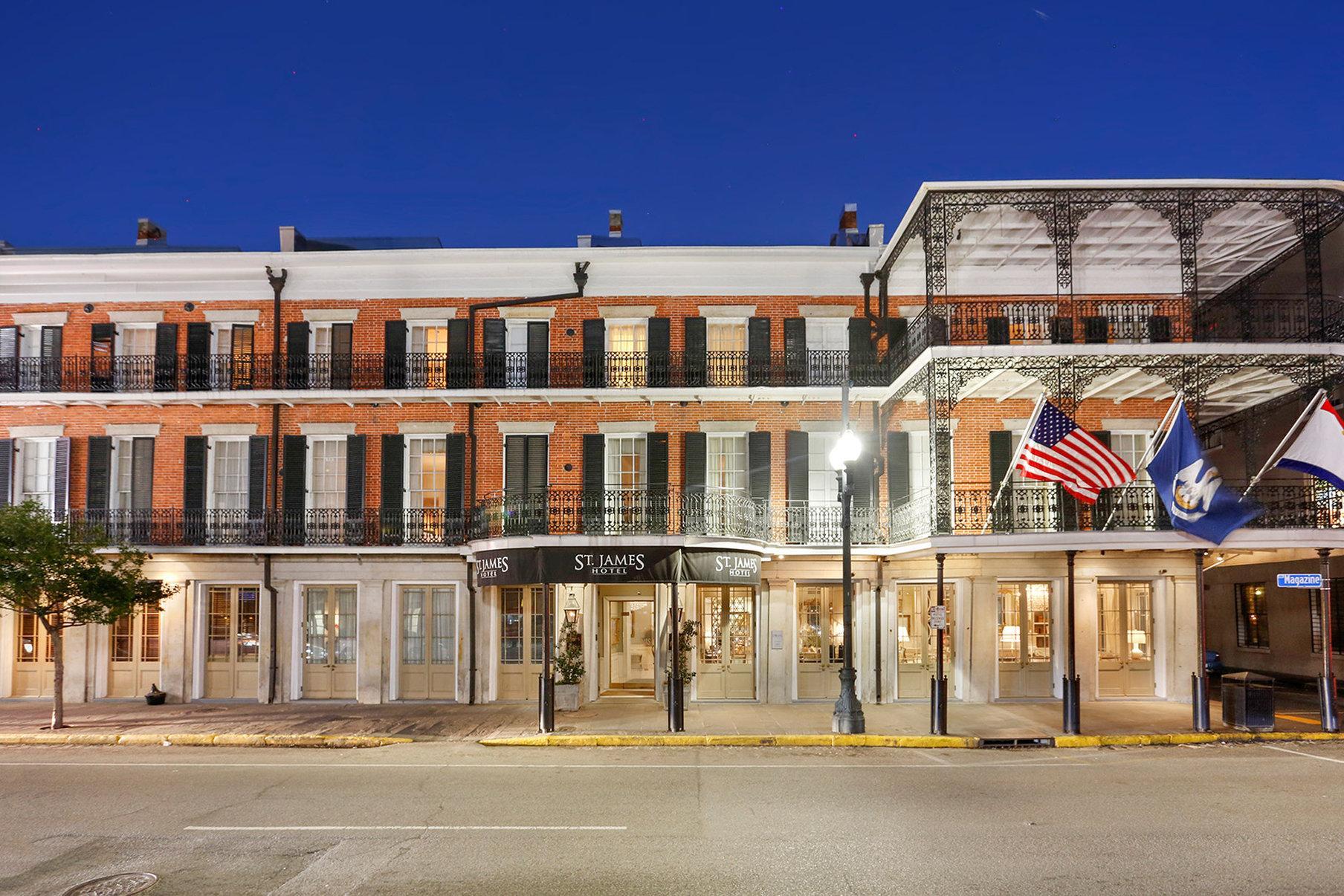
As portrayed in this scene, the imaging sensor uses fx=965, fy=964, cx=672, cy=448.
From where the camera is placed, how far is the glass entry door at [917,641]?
67.5 ft

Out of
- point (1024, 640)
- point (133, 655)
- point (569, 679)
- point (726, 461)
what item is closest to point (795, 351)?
point (726, 461)

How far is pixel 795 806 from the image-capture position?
36.4 feet

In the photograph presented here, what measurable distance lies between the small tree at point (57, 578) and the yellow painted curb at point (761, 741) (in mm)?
7860

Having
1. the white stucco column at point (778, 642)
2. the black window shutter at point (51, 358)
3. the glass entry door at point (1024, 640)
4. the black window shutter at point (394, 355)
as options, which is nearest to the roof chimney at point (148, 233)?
the black window shutter at point (51, 358)

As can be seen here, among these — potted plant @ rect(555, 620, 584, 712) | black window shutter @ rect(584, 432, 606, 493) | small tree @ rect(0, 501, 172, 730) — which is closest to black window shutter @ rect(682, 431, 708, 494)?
black window shutter @ rect(584, 432, 606, 493)

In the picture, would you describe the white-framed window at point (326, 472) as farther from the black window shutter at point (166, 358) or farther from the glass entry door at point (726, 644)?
the glass entry door at point (726, 644)

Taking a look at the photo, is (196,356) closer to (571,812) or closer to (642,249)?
(642,249)

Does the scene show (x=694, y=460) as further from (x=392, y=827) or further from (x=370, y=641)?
(x=392, y=827)

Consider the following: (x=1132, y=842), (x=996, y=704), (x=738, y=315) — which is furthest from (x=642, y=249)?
(x=1132, y=842)

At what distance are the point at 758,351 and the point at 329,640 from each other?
37.5 ft

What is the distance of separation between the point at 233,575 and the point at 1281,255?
23359 mm

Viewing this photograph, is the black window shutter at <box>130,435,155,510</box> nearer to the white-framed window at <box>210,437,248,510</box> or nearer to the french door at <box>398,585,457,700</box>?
the white-framed window at <box>210,437,248,510</box>

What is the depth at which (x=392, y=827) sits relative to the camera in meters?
10.3

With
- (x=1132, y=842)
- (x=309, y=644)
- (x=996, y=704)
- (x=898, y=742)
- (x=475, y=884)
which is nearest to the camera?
(x=475, y=884)
